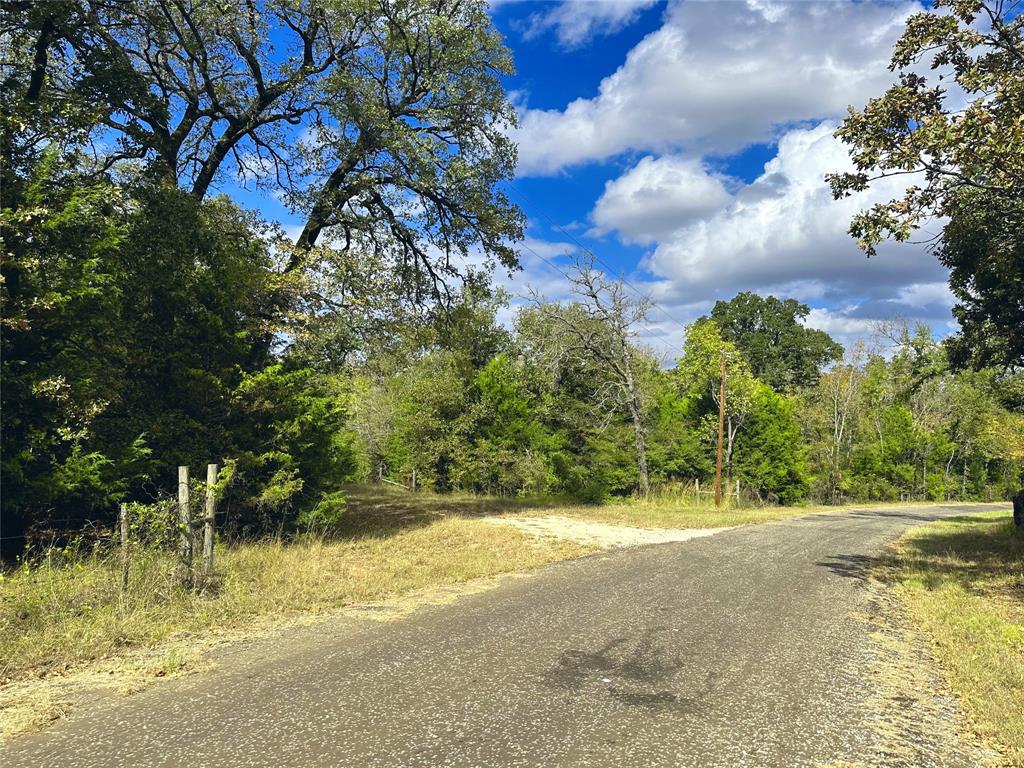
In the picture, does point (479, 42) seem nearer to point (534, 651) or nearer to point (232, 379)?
point (232, 379)

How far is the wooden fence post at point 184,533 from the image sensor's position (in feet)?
22.5

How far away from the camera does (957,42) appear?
7.99 meters

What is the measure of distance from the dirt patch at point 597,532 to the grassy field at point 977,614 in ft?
15.0

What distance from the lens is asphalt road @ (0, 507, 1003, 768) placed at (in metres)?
3.63

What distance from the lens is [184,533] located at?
695 centimetres

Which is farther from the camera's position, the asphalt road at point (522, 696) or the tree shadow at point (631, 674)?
the tree shadow at point (631, 674)

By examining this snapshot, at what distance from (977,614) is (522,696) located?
6138 mm

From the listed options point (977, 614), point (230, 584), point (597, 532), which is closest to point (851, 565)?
point (977, 614)

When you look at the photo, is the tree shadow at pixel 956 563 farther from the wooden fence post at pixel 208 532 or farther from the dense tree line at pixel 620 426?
the dense tree line at pixel 620 426

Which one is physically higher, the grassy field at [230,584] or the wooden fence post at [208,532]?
the wooden fence post at [208,532]

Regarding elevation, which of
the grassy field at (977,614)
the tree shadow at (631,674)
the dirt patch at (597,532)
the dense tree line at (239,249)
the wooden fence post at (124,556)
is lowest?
the dirt patch at (597,532)

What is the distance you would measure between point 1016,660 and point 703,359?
89.2 feet

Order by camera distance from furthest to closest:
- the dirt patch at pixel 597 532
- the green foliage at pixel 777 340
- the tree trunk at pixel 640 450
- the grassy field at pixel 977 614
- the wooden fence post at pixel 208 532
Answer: the green foliage at pixel 777 340
the tree trunk at pixel 640 450
the dirt patch at pixel 597 532
the wooden fence post at pixel 208 532
the grassy field at pixel 977 614

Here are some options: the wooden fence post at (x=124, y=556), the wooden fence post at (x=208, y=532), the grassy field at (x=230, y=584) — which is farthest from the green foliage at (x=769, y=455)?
the wooden fence post at (x=124, y=556)
